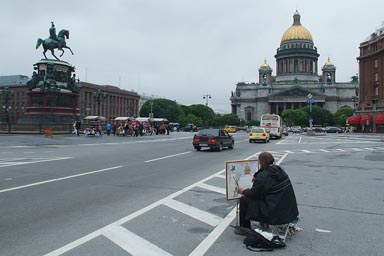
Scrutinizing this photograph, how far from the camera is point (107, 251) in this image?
541cm

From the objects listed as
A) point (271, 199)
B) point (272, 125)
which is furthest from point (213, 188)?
point (272, 125)

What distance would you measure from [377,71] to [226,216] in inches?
3003

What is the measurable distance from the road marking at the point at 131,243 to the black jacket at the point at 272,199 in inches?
60.6

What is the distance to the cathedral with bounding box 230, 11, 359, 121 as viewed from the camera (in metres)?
146

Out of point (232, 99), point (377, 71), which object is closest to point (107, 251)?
point (377, 71)

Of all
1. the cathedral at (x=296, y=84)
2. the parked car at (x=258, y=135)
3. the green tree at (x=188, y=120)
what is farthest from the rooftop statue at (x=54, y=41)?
the cathedral at (x=296, y=84)

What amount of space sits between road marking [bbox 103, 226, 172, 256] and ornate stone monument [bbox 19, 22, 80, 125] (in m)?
38.4

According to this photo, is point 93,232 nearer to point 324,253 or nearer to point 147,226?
point 147,226

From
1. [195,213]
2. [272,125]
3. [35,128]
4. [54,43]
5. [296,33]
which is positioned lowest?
[195,213]

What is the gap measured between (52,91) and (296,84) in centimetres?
12029

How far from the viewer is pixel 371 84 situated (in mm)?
76375

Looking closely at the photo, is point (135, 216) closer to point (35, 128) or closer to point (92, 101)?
point (35, 128)

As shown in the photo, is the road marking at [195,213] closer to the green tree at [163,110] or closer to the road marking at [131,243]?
the road marking at [131,243]

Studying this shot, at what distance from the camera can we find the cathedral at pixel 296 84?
14638 centimetres
